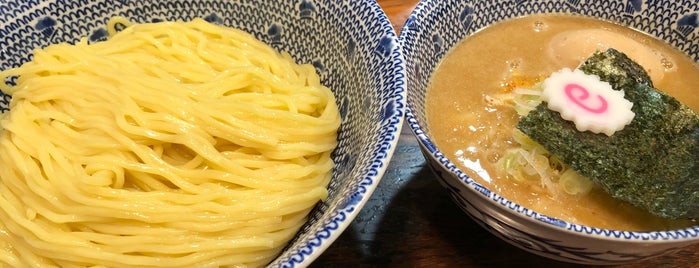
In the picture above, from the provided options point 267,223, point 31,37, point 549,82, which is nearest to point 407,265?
point 267,223

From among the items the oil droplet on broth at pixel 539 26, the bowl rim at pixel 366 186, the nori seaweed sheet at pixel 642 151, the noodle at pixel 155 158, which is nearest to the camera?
the bowl rim at pixel 366 186

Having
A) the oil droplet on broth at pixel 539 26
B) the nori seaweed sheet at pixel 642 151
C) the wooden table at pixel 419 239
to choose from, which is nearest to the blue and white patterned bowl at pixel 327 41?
the wooden table at pixel 419 239

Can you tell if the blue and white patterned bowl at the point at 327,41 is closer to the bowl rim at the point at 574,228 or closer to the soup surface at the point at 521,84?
the bowl rim at the point at 574,228

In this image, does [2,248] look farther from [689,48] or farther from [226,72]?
[689,48]

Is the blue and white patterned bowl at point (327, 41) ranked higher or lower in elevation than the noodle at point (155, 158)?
higher

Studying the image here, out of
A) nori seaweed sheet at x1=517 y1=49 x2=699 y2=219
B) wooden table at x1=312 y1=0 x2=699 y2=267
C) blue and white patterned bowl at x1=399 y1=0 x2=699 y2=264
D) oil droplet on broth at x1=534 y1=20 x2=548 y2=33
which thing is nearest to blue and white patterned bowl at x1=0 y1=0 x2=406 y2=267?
blue and white patterned bowl at x1=399 y1=0 x2=699 y2=264
